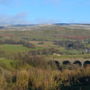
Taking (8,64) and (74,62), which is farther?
(74,62)

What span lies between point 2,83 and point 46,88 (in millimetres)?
5720

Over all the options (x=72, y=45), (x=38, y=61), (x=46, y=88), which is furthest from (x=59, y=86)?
(x=72, y=45)

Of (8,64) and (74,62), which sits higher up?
(8,64)

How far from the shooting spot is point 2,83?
147ft

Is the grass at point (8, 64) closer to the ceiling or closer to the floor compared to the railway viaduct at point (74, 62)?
closer to the ceiling

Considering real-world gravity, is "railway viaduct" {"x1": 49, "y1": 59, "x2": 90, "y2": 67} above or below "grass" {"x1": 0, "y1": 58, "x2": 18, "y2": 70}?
below

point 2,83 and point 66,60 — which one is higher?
point 2,83

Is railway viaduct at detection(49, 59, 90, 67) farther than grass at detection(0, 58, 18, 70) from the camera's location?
Yes

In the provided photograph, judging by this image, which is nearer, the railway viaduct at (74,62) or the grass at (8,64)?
the grass at (8,64)

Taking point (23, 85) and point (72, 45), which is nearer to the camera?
point (23, 85)

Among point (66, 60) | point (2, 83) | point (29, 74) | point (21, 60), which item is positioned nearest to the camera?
point (2, 83)

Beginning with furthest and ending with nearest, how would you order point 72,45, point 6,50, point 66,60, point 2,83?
1. point 72,45
2. point 6,50
3. point 66,60
4. point 2,83

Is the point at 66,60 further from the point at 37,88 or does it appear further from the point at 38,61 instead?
the point at 37,88

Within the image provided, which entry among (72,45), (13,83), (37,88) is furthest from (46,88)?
(72,45)
